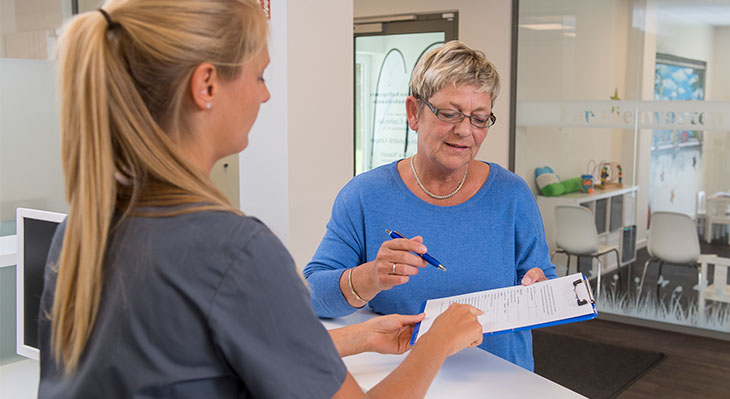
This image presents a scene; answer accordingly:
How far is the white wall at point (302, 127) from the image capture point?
3.39 metres

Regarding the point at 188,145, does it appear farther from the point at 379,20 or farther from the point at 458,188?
the point at 379,20

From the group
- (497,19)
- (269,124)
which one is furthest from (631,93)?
(269,124)

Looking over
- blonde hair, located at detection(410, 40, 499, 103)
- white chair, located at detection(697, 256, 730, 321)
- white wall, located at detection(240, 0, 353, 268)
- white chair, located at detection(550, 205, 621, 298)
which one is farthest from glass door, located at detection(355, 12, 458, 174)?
blonde hair, located at detection(410, 40, 499, 103)

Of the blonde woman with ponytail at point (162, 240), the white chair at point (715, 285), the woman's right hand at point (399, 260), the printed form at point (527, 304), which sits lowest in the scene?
the white chair at point (715, 285)

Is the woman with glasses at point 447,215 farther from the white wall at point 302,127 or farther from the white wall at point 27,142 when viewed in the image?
the white wall at point 27,142

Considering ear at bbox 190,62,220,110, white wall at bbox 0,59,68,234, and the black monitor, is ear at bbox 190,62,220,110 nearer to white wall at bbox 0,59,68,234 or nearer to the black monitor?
the black monitor

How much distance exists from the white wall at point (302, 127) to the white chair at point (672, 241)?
2.46 metres

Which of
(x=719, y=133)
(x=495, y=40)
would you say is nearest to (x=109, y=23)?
(x=719, y=133)

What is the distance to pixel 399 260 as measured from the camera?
4.76 feet

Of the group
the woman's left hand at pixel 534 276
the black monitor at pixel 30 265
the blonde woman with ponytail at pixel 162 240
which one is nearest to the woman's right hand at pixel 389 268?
the woman's left hand at pixel 534 276

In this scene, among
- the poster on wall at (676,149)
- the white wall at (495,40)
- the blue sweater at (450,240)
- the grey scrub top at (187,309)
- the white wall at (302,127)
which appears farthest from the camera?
the white wall at (495,40)

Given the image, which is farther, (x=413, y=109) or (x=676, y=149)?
(x=676, y=149)

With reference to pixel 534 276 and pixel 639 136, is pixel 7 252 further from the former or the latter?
pixel 639 136

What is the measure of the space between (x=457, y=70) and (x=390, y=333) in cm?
67
